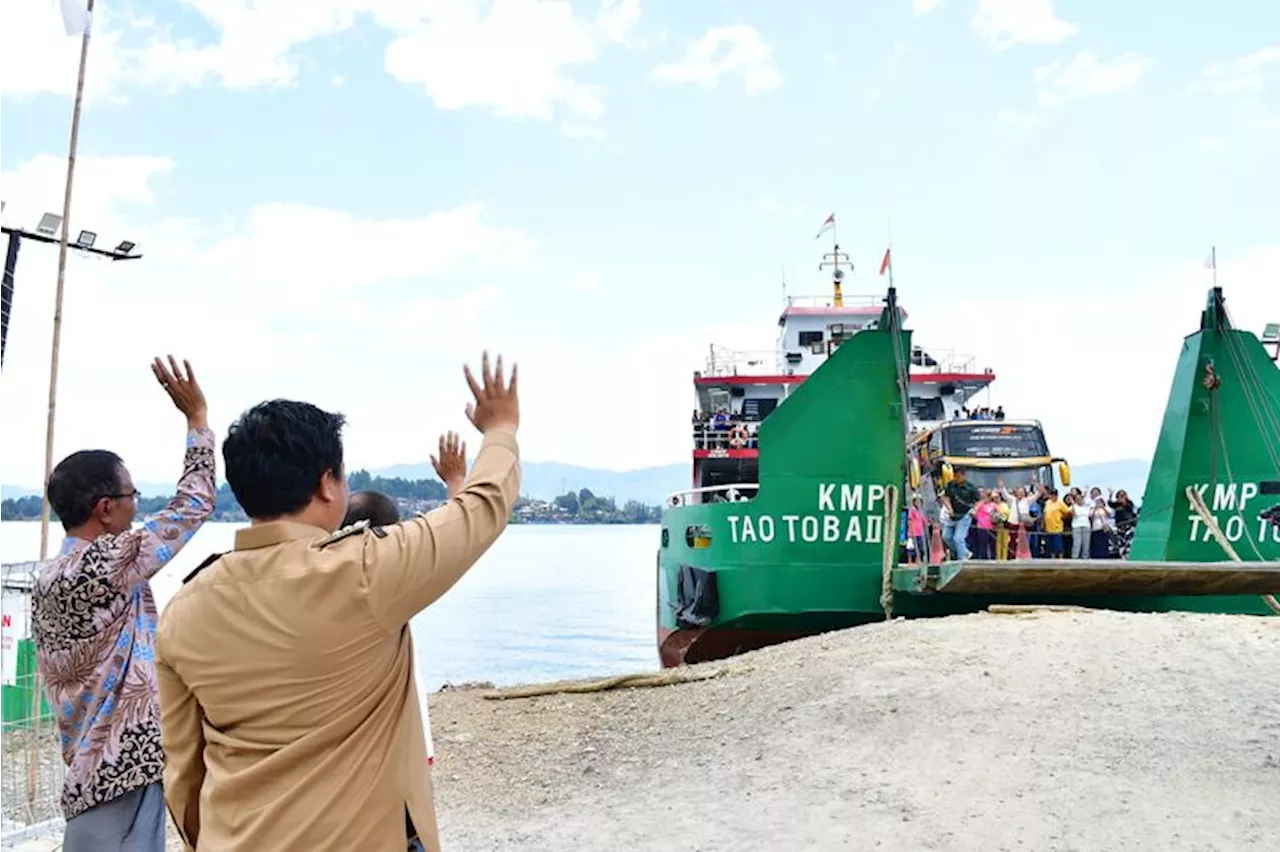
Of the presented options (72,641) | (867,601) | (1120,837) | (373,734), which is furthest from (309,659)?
(867,601)

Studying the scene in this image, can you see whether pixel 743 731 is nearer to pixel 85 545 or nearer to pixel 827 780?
pixel 827 780

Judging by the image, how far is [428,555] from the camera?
1.88m

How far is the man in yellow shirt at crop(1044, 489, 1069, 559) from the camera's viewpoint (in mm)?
12969

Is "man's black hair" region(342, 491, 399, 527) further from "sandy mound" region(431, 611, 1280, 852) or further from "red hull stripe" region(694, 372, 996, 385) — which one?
"red hull stripe" region(694, 372, 996, 385)

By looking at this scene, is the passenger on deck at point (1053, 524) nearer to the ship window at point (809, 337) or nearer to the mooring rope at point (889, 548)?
the mooring rope at point (889, 548)

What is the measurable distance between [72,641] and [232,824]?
1189mm

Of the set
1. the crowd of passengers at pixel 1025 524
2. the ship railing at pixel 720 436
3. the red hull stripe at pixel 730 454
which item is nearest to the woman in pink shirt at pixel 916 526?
the crowd of passengers at pixel 1025 524

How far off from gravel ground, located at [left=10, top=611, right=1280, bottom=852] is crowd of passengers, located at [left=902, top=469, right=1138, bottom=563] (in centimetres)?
398

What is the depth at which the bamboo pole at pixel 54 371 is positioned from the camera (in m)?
5.25

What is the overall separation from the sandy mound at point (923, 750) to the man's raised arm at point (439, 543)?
338cm

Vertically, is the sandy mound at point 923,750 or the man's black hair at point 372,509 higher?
the man's black hair at point 372,509

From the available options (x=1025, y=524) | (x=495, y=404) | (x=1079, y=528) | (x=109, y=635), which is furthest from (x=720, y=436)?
(x=495, y=404)

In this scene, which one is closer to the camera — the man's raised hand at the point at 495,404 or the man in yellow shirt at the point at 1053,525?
the man's raised hand at the point at 495,404

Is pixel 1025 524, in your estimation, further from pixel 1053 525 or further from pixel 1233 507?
pixel 1233 507
